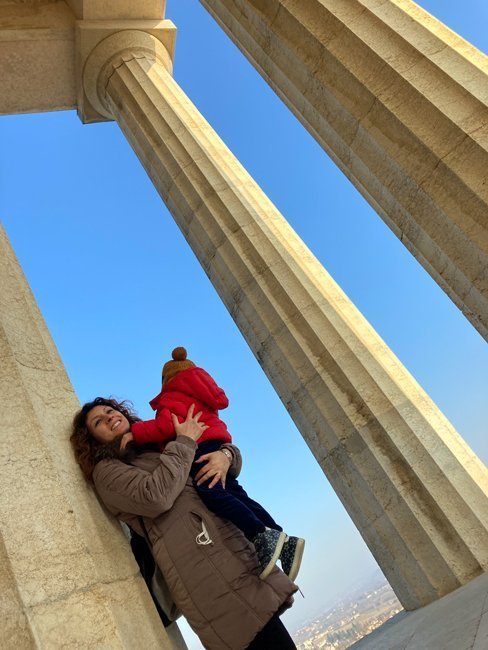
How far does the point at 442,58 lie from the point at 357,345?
366 inches

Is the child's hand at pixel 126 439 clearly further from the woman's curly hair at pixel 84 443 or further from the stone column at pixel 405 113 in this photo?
the stone column at pixel 405 113

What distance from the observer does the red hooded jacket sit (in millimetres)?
12734

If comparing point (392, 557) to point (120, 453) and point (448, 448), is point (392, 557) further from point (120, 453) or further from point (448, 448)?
point (120, 453)

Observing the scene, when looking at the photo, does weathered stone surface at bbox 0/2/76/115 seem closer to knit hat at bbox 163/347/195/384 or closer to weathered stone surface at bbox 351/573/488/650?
knit hat at bbox 163/347/195/384

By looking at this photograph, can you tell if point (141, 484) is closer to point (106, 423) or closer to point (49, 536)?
point (106, 423)

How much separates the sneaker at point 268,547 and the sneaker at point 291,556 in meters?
0.43

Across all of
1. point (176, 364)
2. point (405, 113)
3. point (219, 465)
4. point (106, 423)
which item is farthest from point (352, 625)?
point (405, 113)

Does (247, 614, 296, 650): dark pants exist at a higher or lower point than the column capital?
lower

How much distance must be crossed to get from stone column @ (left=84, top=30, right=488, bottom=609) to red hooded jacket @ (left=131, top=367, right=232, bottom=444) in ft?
20.4

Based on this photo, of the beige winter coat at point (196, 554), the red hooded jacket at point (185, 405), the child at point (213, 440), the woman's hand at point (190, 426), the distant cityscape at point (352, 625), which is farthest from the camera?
the distant cityscape at point (352, 625)

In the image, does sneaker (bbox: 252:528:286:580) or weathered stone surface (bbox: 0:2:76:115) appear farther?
weathered stone surface (bbox: 0:2:76:115)

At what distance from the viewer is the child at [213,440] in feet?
37.6

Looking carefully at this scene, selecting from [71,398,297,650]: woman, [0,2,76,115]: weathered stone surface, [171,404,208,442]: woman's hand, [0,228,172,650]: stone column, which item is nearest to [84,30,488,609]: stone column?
[71,398,297,650]: woman

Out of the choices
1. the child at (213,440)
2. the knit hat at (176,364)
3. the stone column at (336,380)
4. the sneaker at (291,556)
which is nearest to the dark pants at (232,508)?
the child at (213,440)
